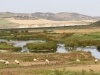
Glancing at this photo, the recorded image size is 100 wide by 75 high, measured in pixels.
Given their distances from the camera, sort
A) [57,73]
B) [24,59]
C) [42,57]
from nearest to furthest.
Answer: [57,73] < [24,59] < [42,57]

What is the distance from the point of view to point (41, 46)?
46.6 m

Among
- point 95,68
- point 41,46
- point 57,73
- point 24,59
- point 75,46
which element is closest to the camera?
point 57,73

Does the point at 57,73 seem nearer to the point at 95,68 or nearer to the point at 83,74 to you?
the point at 83,74

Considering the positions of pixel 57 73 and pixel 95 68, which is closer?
pixel 57 73

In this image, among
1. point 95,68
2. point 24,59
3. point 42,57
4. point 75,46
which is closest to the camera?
point 95,68

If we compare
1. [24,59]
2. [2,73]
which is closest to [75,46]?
[24,59]

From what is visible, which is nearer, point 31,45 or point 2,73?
point 2,73

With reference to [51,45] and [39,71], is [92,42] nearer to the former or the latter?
[51,45]

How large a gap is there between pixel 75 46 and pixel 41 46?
22.8 feet

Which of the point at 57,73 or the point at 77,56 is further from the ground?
the point at 57,73

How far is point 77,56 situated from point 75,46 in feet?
57.8

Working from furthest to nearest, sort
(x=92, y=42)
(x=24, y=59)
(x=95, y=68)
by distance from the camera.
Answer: (x=92, y=42) → (x=24, y=59) → (x=95, y=68)

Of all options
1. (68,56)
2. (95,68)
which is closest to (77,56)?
(68,56)

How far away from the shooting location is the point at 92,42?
54.0 meters
